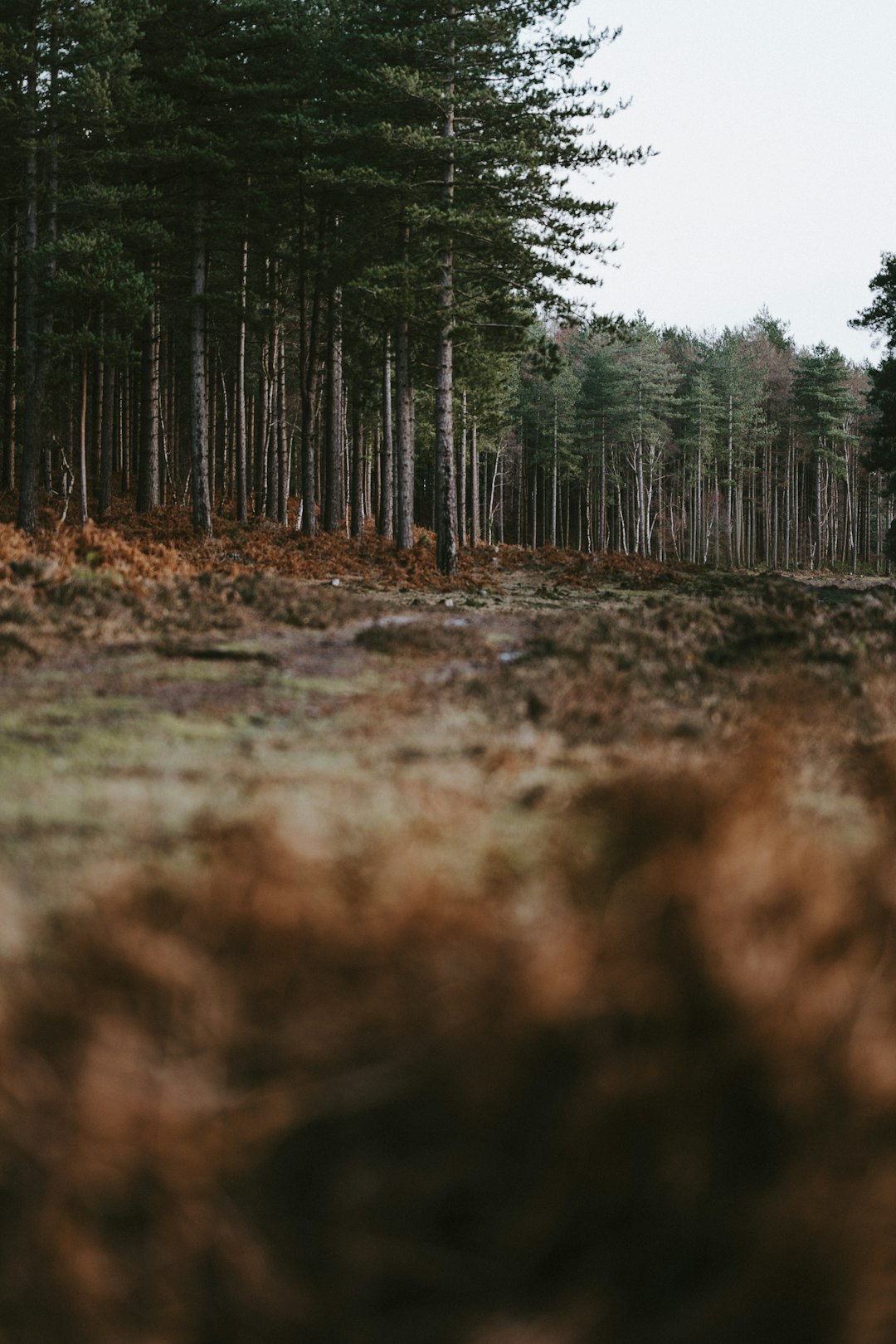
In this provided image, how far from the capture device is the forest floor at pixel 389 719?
9.18ft

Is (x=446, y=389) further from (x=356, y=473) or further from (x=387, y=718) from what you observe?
(x=387, y=718)

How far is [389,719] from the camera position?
464cm

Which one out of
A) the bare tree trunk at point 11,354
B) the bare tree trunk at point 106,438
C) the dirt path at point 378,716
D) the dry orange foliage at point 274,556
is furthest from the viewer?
the bare tree trunk at point 11,354

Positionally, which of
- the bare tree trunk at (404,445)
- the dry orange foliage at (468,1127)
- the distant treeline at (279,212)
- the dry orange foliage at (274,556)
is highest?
the distant treeline at (279,212)

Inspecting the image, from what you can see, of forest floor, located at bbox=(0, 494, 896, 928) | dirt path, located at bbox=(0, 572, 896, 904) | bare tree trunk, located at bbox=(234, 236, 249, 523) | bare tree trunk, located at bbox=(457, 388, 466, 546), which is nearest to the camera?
forest floor, located at bbox=(0, 494, 896, 928)

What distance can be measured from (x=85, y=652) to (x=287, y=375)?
34.7 meters

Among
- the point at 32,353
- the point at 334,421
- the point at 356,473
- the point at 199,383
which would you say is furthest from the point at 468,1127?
the point at 356,473

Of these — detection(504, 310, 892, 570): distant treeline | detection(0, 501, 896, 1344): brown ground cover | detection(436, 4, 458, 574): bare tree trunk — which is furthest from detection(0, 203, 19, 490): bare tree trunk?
detection(504, 310, 892, 570): distant treeline

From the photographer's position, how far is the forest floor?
280 centimetres

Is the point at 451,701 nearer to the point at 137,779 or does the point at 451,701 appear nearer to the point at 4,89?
the point at 137,779

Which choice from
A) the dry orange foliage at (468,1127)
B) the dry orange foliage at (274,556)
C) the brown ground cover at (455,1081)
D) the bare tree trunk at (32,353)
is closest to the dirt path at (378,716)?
the brown ground cover at (455,1081)

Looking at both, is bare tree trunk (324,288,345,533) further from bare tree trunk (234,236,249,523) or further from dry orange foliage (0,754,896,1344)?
dry orange foliage (0,754,896,1344)

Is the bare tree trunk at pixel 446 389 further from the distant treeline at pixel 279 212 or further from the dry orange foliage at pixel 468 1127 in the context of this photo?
the dry orange foliage at pixel 468 1127

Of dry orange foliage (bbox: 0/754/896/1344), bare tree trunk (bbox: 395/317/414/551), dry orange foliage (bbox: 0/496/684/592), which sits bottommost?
dry orange foliage (bbox: 0/754/896/1344)
